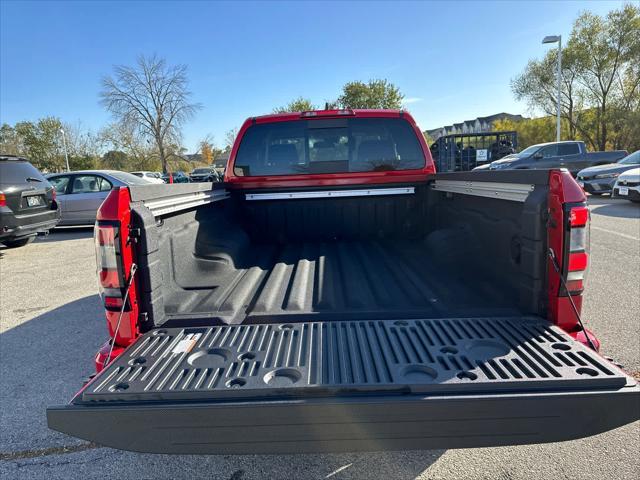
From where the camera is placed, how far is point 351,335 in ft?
6.32

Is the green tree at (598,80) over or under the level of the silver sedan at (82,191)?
over

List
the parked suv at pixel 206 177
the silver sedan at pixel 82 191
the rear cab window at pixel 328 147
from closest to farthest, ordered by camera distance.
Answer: the rear cab window at pixel 328 147, the parked suv at pixel 206 177, the silver sedan at pixel 82 191

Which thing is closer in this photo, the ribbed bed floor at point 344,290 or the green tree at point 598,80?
the ribbed bed floor at point 344,290

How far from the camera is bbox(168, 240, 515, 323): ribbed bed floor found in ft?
7.38

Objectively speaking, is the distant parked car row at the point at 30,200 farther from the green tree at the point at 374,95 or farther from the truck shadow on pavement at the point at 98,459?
the green tree at the point at 374,95

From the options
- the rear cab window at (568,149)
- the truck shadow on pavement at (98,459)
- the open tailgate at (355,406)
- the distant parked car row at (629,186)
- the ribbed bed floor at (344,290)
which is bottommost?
the truck shadow on pavement at (98,459)

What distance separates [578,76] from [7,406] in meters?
43.3

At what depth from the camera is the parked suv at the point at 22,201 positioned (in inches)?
296

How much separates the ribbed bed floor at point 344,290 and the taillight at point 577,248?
37cm

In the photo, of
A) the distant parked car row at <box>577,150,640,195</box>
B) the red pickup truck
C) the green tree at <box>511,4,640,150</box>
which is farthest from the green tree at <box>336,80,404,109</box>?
the red pickup truck

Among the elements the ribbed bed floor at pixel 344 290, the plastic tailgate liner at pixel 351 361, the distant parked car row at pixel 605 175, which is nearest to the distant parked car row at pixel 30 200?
the ribbed bed floor at pixel 344 290

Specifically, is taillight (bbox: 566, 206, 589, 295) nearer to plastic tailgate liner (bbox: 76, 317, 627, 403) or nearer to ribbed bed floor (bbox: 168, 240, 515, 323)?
plastic tailgate liner (bbox: 76, 317, 627, 403)

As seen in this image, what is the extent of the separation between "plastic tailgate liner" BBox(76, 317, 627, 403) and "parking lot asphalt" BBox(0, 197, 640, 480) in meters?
0.88

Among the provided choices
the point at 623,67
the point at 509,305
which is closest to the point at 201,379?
the point at 509,305
